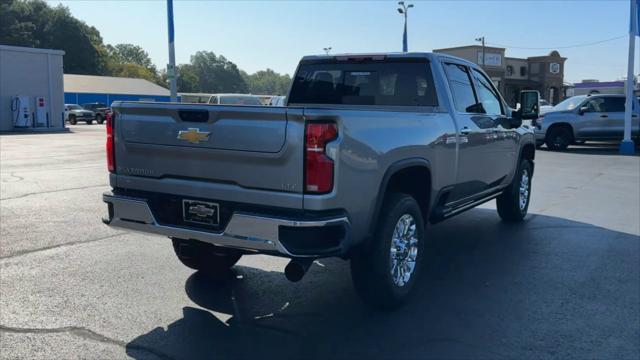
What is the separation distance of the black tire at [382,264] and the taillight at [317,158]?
80cm

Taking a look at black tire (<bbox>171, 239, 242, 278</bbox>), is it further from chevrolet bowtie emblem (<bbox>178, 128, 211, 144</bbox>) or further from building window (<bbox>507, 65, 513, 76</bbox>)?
building window (<bbox>507, 65, 513, 76</bbox>)

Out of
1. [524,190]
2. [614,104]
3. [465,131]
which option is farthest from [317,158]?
[614,104]

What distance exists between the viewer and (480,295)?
16.6 feet

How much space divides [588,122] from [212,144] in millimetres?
18597

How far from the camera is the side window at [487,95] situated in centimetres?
666

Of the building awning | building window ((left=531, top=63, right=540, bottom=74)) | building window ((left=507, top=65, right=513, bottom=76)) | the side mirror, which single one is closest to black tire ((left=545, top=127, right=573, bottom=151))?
the side mirror

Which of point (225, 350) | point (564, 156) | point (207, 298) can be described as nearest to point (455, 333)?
point (225, 350)

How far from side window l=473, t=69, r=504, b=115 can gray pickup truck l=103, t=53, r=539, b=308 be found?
2.59 ft

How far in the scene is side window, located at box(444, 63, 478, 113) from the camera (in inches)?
233

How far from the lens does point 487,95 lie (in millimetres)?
6926

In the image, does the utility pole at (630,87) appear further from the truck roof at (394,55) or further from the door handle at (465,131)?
the door handle at (465,131)

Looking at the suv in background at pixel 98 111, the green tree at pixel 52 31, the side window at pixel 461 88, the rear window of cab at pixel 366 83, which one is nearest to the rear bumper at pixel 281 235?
the rear window of cab at pixel 366 83

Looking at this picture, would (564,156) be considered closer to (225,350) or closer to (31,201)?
(31,201)

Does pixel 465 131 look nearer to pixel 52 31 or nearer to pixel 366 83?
pixel 366 83
